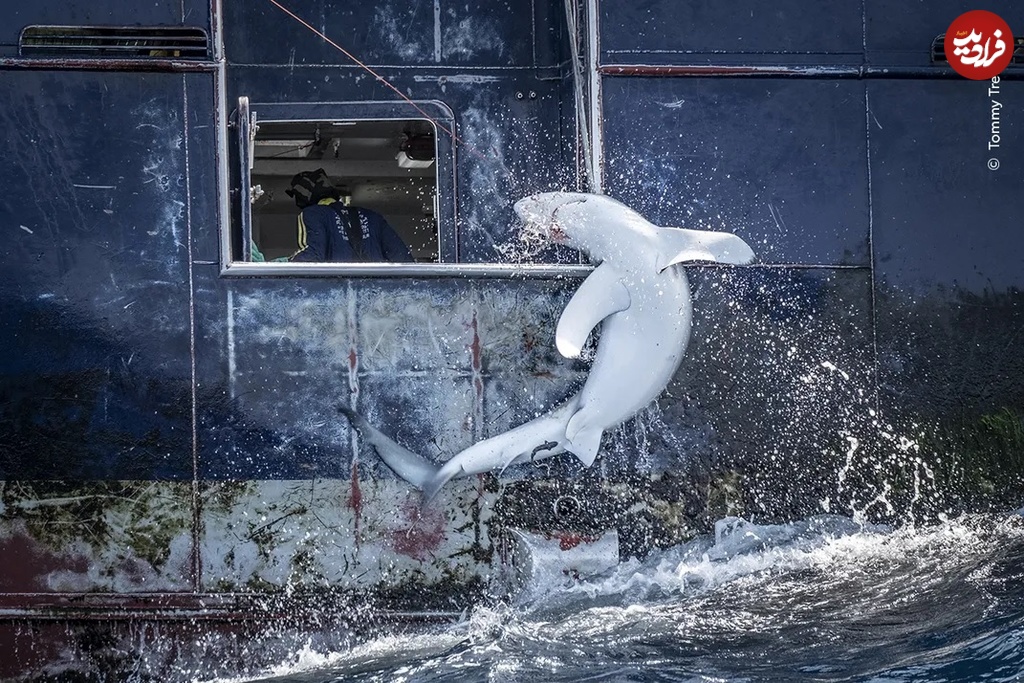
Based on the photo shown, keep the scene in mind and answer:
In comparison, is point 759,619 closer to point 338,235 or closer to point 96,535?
point 96,535

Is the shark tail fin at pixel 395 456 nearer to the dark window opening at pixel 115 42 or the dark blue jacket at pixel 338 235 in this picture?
the dark blue jacket at pixel 338 235

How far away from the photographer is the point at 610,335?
7863mm

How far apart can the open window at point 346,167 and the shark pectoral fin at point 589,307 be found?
1.20 m

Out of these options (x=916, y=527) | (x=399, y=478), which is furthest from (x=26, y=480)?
(x=916, y=527)

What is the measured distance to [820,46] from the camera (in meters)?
8.22

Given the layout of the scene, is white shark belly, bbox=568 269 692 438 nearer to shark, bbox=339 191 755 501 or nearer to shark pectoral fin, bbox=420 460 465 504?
shark, bbox=339 191 755 501

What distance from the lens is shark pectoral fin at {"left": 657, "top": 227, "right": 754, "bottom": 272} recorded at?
7730 mm

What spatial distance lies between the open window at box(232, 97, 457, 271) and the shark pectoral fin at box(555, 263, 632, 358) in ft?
3.93

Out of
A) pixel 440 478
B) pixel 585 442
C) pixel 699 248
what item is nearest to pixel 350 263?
pixel 440 478

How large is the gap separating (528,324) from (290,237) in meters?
8.57

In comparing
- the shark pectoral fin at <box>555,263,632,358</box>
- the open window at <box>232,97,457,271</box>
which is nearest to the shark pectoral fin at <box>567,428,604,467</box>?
the shark pectoral fin at <box>555,263,632,358</box>

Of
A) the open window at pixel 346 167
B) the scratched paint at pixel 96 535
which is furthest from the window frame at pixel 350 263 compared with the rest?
the scratched paint at pixel 96 535

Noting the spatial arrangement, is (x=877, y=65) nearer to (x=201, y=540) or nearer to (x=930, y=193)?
(x=930, y=193)

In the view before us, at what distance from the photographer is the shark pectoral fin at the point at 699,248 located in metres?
7.73
